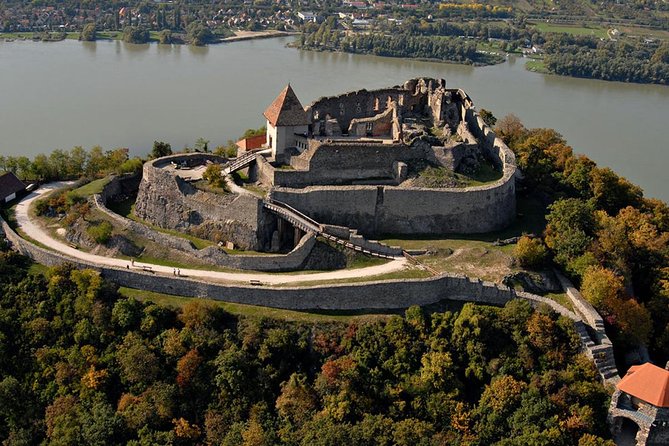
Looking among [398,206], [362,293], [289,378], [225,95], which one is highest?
[398,206]

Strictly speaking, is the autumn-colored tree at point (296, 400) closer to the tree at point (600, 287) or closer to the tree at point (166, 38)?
the tree at point (600, 287)

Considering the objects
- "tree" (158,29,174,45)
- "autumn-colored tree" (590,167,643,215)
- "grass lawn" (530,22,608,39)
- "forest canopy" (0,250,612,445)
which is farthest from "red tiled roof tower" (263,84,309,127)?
"grass lawn" (530,22,608,39)

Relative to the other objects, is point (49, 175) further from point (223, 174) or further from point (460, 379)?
point (460, 379)

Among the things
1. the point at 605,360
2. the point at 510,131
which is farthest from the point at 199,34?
the point at 605,360

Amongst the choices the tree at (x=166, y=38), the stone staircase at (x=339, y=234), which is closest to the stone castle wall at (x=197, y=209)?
the stone staircase at (x=339, y=234)

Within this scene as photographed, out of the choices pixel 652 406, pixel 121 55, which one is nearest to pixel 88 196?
pixel 652 406

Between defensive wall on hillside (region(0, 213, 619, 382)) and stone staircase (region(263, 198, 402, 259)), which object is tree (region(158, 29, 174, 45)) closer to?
stone staircase (region(263, 198, 402, 259))

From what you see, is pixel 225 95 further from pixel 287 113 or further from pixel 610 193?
pixel 610 193
